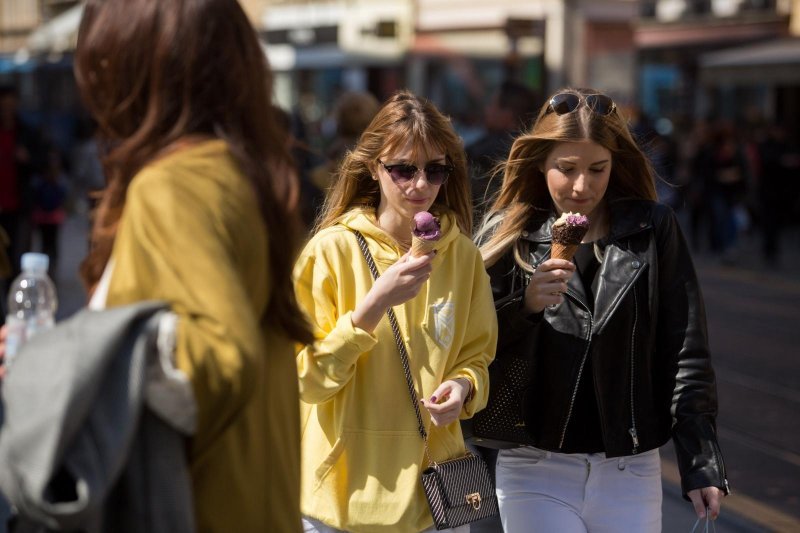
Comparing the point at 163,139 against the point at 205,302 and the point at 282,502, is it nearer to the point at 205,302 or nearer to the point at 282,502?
the point at 205,302

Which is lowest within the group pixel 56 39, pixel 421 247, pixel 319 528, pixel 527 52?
pixel 56 39

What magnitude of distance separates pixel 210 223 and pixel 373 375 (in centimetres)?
121

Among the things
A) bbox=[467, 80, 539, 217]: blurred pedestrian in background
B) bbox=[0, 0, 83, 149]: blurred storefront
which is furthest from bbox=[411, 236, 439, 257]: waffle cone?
bbox=[0, 0, 83, 149]: blurred storefront

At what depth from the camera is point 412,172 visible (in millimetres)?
3418

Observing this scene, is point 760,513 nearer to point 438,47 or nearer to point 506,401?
point 506,401

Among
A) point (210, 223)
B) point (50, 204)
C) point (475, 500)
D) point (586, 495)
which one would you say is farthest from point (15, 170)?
point (210, 223)

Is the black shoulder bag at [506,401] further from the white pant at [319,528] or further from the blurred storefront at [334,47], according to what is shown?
the blurred storefront at [334,47]

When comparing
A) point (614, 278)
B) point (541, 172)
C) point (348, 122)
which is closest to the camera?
point (614, 278)

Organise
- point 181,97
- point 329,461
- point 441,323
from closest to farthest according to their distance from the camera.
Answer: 1. point 181,97
2. point 329,461
3. point 441,323

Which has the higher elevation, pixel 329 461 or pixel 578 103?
pixel 578 103

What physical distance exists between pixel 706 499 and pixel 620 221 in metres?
0.78

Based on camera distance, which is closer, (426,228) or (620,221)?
(426,228)

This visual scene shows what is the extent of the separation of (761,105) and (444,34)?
8.20 metres

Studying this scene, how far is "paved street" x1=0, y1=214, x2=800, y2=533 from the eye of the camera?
6.18 meters
